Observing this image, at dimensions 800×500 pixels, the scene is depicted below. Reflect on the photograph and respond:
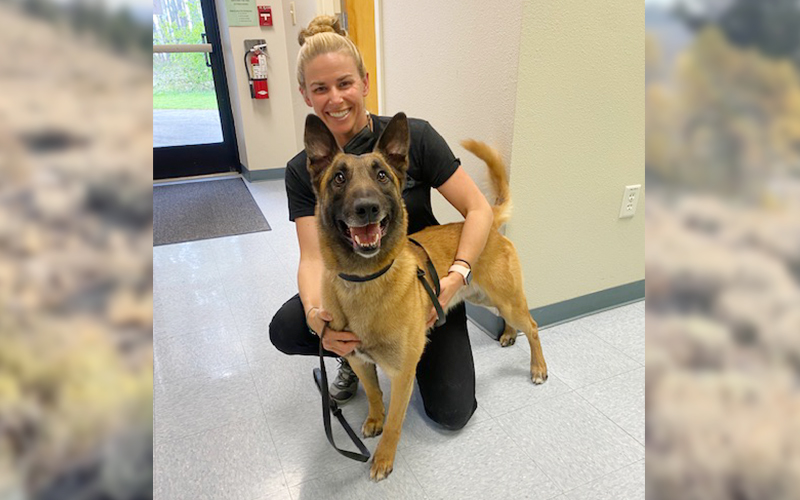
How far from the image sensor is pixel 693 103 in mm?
284

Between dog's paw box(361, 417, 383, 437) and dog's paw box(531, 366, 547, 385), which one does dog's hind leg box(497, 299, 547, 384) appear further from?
dog's paw box(361, 417, 383, 437)

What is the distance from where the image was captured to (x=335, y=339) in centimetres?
137

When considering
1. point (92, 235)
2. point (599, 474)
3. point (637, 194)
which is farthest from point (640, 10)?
point (92, 235)

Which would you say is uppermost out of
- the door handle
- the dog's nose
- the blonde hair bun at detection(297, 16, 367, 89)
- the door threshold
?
the door handle

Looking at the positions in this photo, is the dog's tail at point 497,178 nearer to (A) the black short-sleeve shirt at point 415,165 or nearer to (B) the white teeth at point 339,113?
(A) the black short-sleeve shirt at point 415,165

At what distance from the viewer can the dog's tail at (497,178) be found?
169 centimetres

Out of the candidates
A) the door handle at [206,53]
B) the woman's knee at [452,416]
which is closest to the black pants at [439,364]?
the woman's knee at [452,416]

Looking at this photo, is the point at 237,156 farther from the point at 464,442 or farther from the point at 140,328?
the point at 140,328

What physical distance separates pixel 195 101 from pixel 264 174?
3.91 ft

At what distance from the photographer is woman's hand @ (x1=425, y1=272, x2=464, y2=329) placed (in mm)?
1527

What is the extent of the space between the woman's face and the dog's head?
175mm

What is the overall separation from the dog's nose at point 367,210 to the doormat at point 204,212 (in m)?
2.44

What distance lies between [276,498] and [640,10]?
88.0 inches

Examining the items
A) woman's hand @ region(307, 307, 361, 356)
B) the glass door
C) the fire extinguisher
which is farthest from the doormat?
woman's hand @ region(307, 307, 361, 356)
